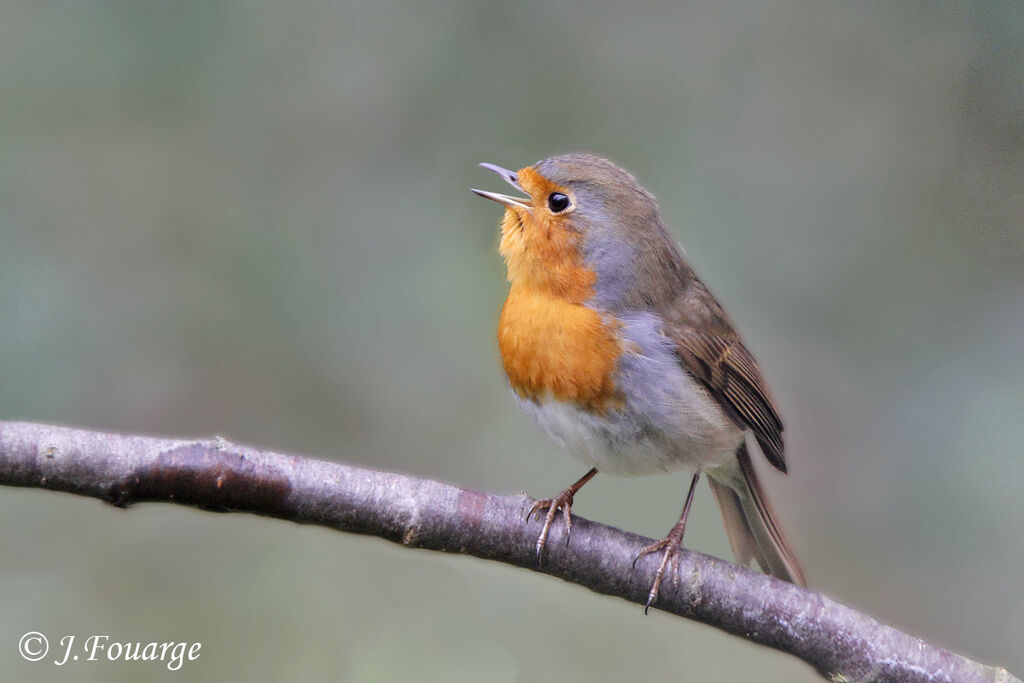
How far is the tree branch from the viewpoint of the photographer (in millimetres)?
2533

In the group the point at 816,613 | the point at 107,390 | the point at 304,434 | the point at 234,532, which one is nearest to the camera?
the point at 816,613

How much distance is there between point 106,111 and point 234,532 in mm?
1900

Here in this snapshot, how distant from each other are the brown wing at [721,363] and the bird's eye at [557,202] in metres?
0.48

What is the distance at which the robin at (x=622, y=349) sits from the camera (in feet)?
11.0

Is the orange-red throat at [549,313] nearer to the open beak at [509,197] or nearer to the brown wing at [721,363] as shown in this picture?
the open beak at [509,197]

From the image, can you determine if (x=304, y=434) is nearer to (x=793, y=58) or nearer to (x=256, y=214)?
(x=256, y=214)

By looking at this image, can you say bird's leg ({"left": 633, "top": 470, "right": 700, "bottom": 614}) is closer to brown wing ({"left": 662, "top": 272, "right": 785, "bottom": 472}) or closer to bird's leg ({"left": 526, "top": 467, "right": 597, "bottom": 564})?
bird's leg ({"left": 526, "top": 467, "right": 597, "bottom": 564})

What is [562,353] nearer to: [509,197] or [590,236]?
[590,236]

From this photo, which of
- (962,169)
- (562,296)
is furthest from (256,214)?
(962,169)

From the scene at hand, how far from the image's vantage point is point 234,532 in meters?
3.91

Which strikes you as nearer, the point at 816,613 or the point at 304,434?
the point at 816,613

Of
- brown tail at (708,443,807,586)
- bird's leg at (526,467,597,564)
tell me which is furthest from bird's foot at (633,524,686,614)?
brown tail at (708,443,807,586)

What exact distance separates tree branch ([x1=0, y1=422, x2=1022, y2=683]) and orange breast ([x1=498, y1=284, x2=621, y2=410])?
40 cm

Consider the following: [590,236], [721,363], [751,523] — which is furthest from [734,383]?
[590,236]
